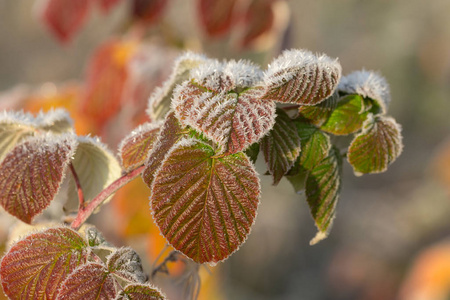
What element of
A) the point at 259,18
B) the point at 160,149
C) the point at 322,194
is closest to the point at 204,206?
the point at 160,149

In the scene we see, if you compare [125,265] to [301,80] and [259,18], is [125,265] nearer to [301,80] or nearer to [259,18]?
[301,80]

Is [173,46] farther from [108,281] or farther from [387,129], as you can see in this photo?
[108,281]

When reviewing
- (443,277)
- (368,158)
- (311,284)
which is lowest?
(368,158)

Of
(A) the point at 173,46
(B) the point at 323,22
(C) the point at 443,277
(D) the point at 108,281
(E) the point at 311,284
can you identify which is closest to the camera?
(D) the point at 108,281

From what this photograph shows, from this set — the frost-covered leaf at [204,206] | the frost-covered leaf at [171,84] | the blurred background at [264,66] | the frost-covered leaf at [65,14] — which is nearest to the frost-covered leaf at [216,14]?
the blurred background at [264,66]

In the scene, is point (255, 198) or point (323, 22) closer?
point (255, 198)

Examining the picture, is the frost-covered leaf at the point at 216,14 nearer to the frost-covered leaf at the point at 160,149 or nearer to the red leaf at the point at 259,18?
the red leaf at the point at 259,18

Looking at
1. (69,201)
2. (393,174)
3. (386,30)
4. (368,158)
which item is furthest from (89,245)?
(386,30)
